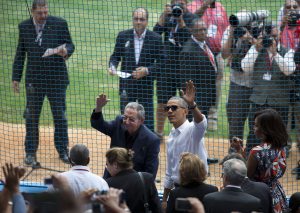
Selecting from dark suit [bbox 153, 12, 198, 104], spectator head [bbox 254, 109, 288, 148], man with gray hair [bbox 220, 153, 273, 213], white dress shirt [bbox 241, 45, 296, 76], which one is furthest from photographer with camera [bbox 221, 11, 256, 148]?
man with gray hair [bbox 220, 153, 273, 213]

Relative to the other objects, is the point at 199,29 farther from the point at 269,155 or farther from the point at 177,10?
the point at 269,155

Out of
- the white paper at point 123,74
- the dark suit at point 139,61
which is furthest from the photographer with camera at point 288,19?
the white paper at point 123,74

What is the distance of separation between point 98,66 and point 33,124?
203cm

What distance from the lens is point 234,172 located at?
560 centimetres

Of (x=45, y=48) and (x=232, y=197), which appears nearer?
(x=232, y=197)

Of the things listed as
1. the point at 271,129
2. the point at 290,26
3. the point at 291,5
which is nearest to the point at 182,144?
the point at 271,129

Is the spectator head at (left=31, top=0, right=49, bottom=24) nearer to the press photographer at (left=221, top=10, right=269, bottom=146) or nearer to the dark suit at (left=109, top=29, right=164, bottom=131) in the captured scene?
the dark suit at (left=109, top=29, right=164, bottom=131)

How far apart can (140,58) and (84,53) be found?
2.03 metres

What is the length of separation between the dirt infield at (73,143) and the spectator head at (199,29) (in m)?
1.49

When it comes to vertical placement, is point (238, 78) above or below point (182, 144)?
above

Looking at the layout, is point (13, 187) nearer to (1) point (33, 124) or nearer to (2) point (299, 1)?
(1) point (33, 124)

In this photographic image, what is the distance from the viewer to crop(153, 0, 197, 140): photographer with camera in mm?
9516

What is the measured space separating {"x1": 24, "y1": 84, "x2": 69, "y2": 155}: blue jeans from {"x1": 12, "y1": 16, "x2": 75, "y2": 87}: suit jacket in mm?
85

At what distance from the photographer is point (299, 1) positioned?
31.3 ft
